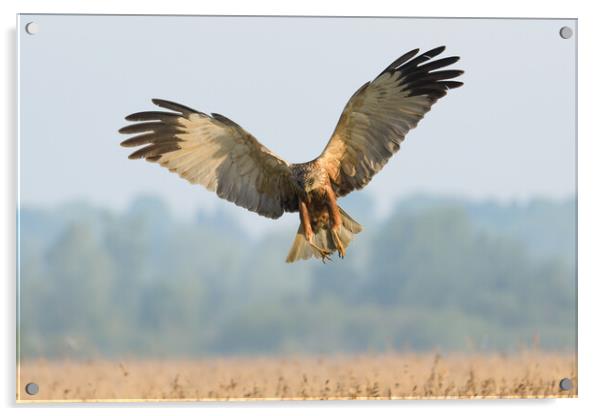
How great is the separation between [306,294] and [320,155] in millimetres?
1578

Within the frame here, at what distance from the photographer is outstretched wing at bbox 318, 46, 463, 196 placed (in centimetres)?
695

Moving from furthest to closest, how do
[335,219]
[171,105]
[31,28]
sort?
[335,219]
[171,105]
[31,28]

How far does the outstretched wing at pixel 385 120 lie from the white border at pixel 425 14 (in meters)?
0.31

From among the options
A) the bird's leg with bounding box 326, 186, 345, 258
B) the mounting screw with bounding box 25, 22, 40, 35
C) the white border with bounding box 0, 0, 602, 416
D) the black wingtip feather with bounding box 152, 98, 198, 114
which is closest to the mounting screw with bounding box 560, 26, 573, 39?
the white border with bounding box 0, 0, 602, 416

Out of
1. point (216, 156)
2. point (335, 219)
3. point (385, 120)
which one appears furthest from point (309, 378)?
point (385, 120)

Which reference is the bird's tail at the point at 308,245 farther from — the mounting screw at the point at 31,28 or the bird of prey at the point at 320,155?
the mounting screw at the point at 31,28

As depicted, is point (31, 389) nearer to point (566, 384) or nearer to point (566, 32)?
Result: point (566, 384)

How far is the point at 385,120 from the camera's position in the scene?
700cm

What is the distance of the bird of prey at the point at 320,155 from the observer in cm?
691

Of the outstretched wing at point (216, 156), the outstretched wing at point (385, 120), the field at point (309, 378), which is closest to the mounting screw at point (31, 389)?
the field at point (309, 378)

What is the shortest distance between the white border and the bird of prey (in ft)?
1.33

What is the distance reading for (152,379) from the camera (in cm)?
684

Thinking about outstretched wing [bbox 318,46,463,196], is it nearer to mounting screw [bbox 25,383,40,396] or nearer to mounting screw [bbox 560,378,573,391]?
mounting screw [bbox 560,378,573,391]

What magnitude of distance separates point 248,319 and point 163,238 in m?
0.96
